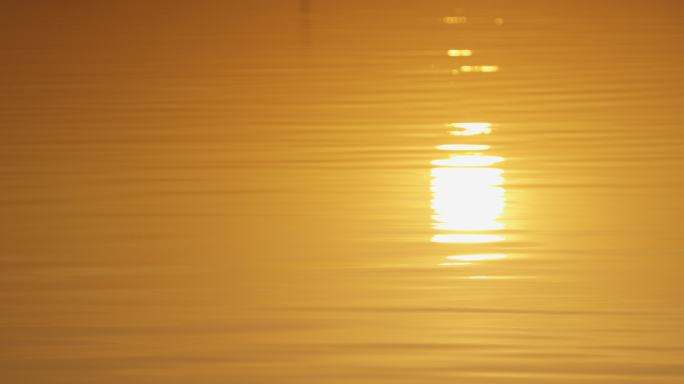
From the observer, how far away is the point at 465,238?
173 cm

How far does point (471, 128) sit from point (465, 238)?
901mm

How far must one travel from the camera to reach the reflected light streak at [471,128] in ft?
8.31

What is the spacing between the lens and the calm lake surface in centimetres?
130

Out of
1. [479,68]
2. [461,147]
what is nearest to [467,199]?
[461,147]

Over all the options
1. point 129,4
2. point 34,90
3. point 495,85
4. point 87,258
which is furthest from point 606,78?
point 129,4

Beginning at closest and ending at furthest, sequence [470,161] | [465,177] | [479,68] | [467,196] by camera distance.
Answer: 1. [467,196]
2. [465,177]
3. [470,161]
4. [479,68]

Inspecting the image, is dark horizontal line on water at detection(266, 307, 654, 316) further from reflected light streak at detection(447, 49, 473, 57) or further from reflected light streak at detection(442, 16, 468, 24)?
reflected light streak at detection(442, 16, 468, 24)

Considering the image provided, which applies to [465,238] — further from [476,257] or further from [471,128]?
[471,128]

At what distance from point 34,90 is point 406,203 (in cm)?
155

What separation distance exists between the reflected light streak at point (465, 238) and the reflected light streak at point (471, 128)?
0.81 meters

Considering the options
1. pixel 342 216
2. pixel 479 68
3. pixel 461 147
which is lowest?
pixel 342 216

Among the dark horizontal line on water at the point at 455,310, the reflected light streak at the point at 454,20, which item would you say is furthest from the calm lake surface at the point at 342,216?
the reflected light streak at the point at 454,20

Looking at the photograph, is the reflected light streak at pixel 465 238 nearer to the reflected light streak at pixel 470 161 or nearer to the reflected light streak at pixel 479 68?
the reflected light streak at pixel 470 161

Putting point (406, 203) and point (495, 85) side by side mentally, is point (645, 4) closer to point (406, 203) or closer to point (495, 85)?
point (495, 85)
